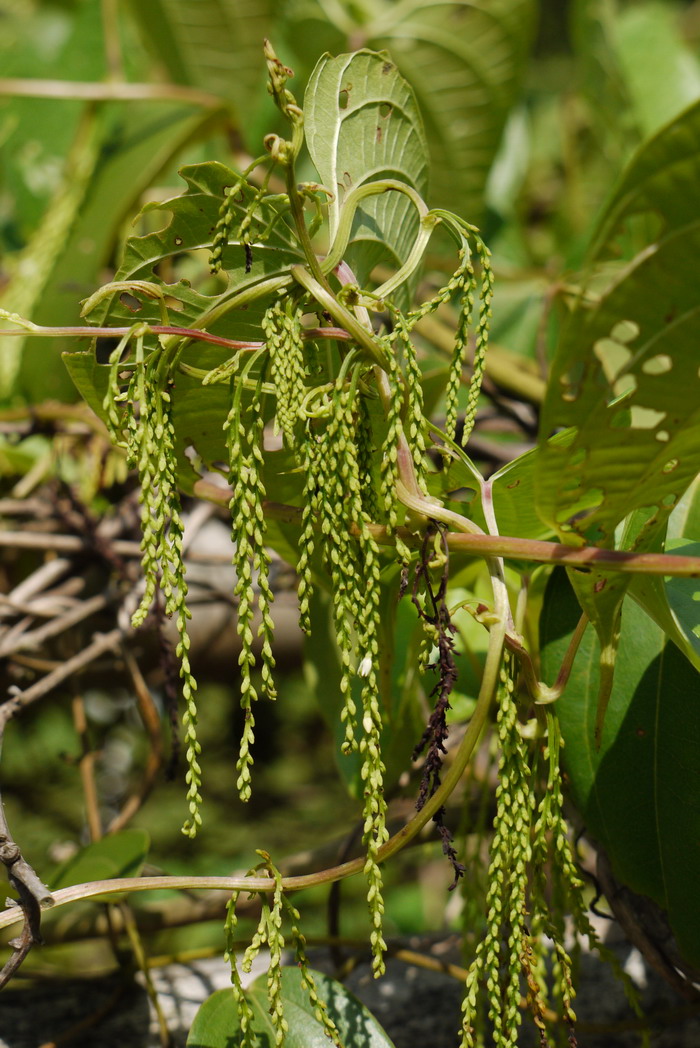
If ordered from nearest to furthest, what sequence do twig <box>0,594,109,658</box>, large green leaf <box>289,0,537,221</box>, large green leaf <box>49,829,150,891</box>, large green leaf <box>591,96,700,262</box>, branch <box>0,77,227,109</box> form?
1. large green leaf <box>591,96,700,262</box>
2. large green leaf <box>49,829,150,891</box>
3. twig <box>0,594,109,658</box>
4. branch <box>0,77,227,109</box>
5. large green leaf <box>289,0,537,221</box>

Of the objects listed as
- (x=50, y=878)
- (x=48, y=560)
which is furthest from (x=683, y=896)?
(x=48, y=560)

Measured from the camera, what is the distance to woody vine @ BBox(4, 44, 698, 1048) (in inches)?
14.5

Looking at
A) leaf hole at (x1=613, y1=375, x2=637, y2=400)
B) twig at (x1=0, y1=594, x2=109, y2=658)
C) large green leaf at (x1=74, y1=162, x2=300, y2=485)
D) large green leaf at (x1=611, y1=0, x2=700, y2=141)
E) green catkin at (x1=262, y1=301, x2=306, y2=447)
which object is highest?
large green leaf at (x1=611, y1=0, x2=700, y2=141)

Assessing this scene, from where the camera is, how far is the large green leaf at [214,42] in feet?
4.12

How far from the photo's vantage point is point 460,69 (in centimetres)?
123

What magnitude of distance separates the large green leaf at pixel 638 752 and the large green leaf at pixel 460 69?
0.87 m

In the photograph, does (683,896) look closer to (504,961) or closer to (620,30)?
(504,961)

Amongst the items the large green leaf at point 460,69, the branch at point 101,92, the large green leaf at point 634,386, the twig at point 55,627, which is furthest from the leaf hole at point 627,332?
the large green leaf at point 460,69

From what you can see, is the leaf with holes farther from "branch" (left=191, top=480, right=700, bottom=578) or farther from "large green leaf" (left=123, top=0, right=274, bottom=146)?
"large green leaf" (left=123, top=0, right=274, bottom=146)

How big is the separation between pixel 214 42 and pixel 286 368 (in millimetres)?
1132

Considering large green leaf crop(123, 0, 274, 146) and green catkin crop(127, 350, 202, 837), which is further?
large green leaf crop(123, 0, 274, 146)

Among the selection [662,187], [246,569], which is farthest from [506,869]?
[662,187]

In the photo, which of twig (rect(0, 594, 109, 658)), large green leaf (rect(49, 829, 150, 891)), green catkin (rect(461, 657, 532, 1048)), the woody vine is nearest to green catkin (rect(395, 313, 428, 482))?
the woody vine

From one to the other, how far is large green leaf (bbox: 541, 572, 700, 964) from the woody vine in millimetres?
51
